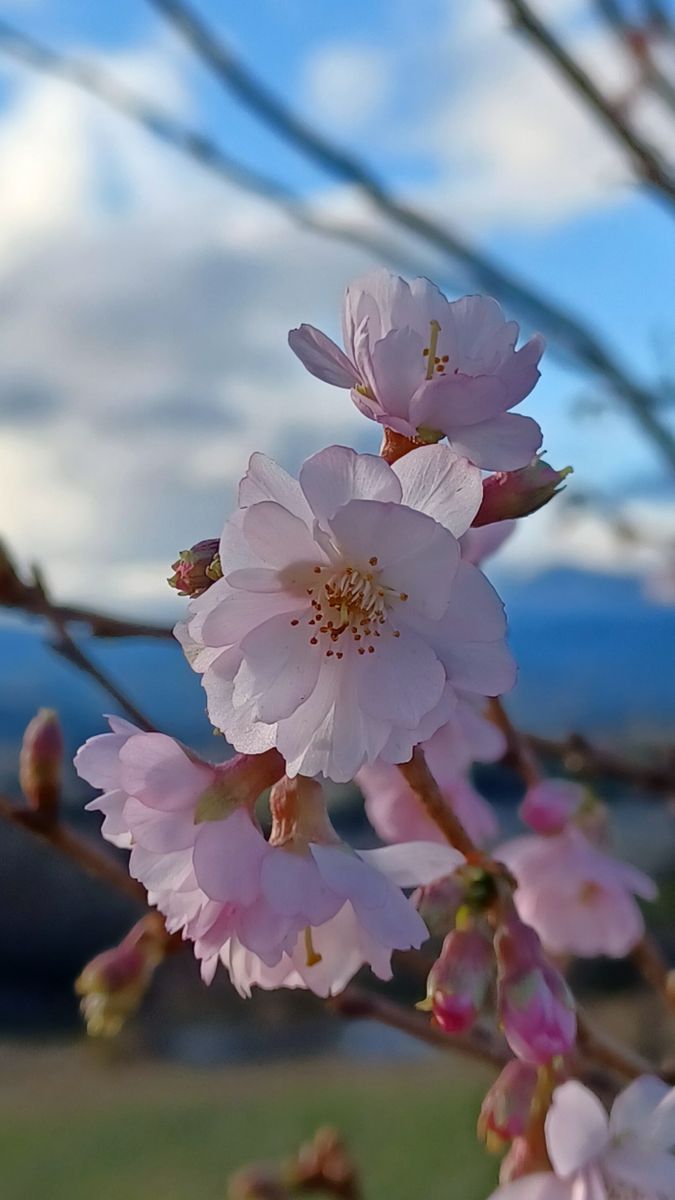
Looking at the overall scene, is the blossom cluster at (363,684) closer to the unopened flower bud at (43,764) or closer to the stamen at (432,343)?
the stamen at (432,343)

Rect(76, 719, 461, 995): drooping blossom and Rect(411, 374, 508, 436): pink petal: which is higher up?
Rect(411, 374, 508, 436): pink petal

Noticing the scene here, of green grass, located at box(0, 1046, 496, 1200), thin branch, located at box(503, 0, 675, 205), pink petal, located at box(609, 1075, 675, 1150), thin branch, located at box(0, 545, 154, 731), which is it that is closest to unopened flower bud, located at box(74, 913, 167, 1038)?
thin branch, located at box(0, 545, 154, 731)

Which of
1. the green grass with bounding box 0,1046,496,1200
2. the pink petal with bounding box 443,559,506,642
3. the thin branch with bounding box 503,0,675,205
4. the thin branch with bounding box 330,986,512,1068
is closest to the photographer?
the pink petal with bounding box 443,559,506,642

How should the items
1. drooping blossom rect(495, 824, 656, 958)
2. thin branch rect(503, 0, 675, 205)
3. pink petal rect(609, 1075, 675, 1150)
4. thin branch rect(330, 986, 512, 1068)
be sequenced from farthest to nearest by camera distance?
thin branch rect(503, 0, 675, 205), drooping blossom rect(495, 824, 656, 958), thin branch rect(330, 986, 512, 1068), pink petal rect(609, 1075, 675, 1150)

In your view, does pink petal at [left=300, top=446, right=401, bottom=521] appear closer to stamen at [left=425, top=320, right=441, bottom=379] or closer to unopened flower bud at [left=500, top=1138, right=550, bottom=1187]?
stamen at [left=425, top=320, right=441, bottom=379]

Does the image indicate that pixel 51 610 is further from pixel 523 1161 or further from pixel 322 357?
pixel 523 1161

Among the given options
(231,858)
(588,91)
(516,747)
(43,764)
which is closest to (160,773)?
(231,858)

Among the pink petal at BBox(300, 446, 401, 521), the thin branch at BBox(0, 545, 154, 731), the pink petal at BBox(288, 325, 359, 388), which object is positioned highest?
the pink petal at BBox(288, 325, 359, 388)

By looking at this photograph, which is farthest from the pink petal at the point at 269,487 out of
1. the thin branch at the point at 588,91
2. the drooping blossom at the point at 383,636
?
the thin branch at the point at 588,91
